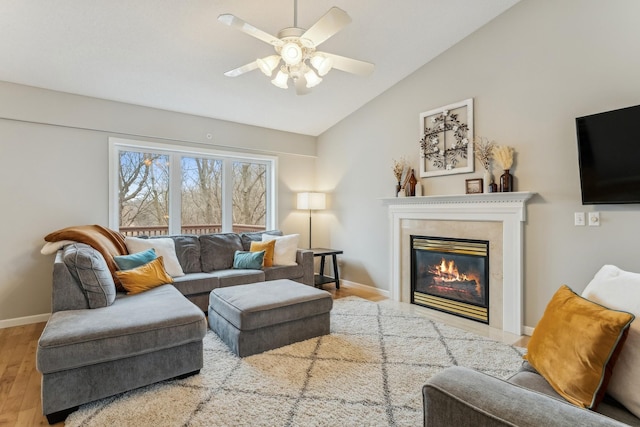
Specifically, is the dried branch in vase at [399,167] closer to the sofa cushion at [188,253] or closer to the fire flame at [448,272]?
the fire flame at [448,272]

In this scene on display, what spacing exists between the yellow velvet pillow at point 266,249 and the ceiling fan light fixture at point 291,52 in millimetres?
2543

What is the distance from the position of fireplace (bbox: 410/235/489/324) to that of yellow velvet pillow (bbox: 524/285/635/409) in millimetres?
2116

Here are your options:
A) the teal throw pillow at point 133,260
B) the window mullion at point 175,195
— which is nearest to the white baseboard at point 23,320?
the teal throw pillow at point 133,260

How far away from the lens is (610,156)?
2514mm

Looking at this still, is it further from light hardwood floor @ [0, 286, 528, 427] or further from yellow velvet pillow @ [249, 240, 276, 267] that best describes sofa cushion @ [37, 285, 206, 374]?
yellow velvet pillow @ [249, 240, 276, 267]

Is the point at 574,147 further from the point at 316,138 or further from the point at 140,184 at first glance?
the point at 140,184

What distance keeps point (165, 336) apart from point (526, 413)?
1981mm

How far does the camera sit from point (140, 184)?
4.22 m

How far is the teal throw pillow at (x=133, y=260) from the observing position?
3045 mm

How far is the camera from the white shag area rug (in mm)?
1848

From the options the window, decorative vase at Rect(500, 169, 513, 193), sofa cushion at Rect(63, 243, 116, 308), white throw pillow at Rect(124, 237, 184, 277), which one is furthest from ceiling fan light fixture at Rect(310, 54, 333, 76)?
the window

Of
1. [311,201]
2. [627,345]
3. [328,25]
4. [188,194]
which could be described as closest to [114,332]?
[328,25]

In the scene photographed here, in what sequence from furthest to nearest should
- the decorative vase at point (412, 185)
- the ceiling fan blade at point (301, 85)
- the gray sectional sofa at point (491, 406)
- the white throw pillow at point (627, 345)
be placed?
1. the decorative vase at point (412, 185)
2. the ceiling fan blade at point (301, 85)
3. the white throw pillow at point (627, 345)
4. the gray sectional sofa at point (491, 406)

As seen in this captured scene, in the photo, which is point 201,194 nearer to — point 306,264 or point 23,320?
point 306,264
